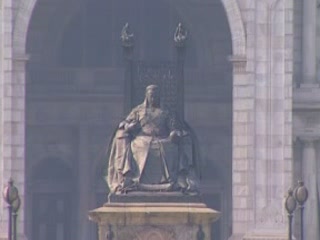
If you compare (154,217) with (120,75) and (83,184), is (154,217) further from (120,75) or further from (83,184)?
(120,75)

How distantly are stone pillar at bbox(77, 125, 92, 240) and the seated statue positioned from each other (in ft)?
74.2

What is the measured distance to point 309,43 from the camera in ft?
303

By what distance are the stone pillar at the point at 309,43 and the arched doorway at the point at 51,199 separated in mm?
8187

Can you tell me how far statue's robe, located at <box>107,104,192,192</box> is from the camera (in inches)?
2808

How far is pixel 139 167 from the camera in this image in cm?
7144

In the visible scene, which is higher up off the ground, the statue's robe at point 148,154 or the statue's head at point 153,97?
the statue's head at point 153,97

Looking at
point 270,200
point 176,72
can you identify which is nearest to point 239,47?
point 270,200

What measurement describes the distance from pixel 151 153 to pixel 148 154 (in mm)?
68

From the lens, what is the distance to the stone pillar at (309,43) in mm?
92312

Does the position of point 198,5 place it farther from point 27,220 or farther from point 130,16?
point 27,220

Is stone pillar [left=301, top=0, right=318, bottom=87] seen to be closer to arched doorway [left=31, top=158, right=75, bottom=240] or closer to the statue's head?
arched doorway [left=31, top=158, right=75, bottom=240]

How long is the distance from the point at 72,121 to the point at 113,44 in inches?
105

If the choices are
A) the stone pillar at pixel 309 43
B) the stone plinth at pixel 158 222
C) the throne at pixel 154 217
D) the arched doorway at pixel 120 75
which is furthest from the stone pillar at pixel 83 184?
the stone plinth at pixel 158 222

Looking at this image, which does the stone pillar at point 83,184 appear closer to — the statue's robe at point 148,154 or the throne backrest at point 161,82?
the throne backrest at point 161,82
